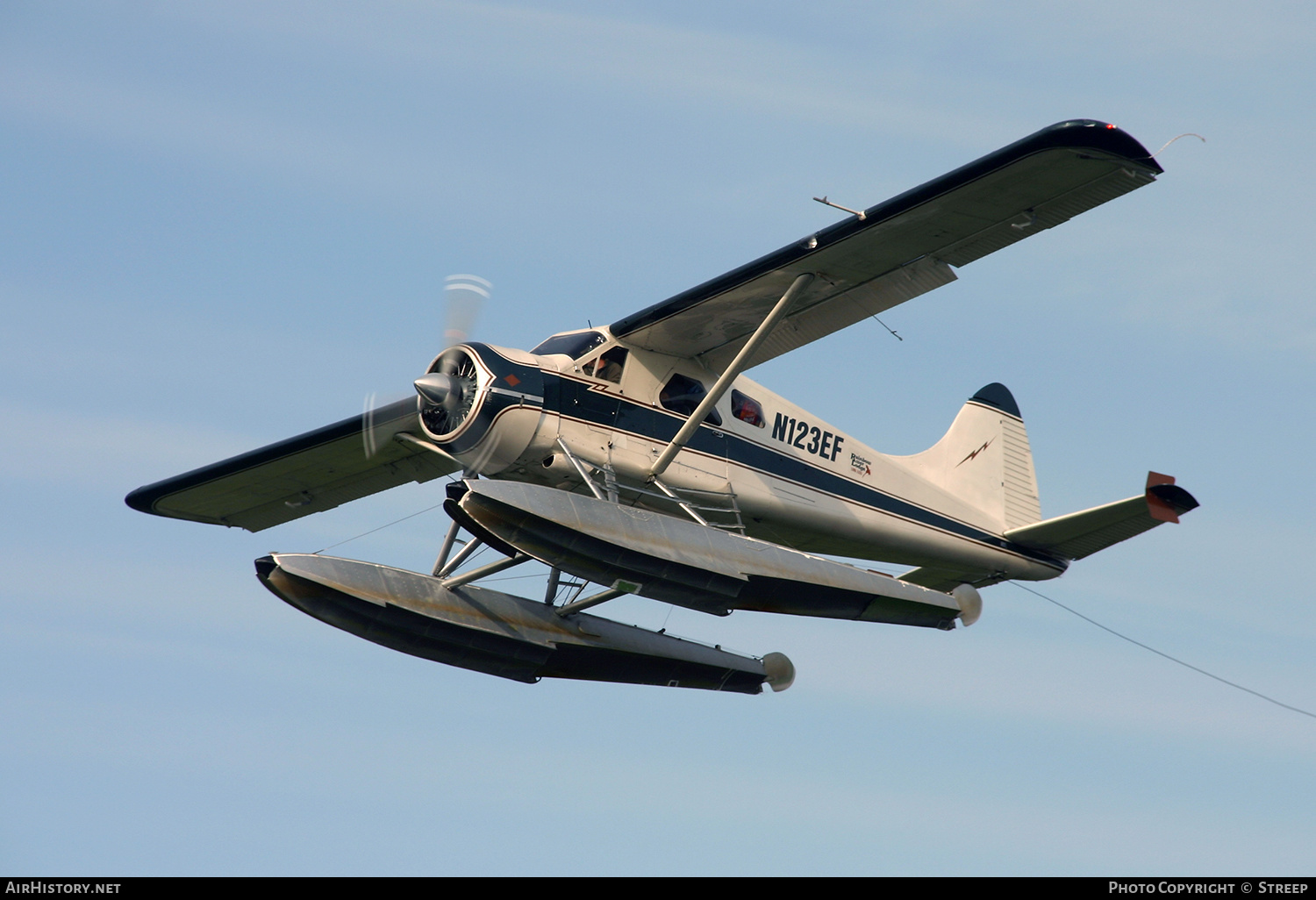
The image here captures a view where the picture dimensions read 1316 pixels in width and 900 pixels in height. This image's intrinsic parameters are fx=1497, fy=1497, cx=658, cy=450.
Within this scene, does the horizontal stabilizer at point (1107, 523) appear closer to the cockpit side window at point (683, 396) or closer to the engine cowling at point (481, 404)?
the cockpit side window at point (683, 396)

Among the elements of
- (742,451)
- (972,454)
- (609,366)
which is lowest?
(742,451)

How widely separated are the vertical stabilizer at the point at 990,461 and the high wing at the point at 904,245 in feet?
11.6

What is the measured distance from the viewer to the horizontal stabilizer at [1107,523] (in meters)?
→ 16.7

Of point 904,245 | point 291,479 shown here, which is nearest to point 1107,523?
point 904,245

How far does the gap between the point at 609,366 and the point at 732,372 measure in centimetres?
140

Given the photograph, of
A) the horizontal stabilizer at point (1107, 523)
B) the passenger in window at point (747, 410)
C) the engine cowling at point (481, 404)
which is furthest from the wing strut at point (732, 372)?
the horizontal stabilizer at point (1107, 523)

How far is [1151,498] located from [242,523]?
11.6 meters

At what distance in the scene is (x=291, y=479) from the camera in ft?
63.3

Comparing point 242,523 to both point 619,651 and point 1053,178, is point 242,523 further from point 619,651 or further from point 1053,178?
point 1053,178

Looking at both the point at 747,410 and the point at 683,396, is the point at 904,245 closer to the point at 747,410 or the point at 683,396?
the point at 747,410

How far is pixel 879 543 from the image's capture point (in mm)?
18656
